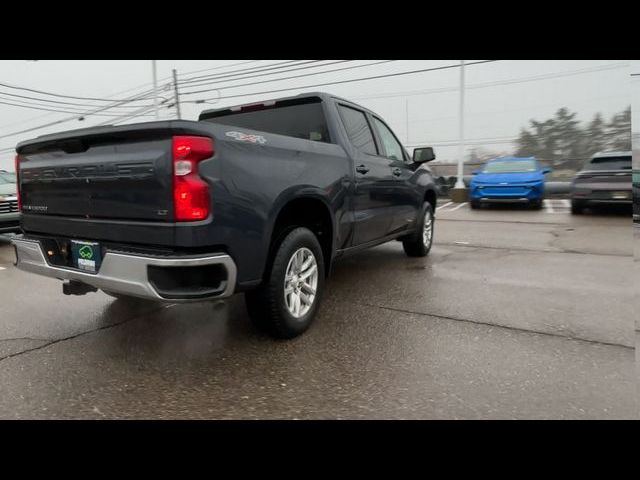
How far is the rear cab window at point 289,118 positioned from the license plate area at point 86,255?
5.72 feet

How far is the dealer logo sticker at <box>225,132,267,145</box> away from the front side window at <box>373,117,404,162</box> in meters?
2.43

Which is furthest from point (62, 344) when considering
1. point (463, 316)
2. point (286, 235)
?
point (463, 316)

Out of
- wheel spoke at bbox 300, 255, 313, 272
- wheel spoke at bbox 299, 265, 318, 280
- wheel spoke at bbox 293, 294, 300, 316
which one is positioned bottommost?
wheel spoke at bbox 293, 294, 300, 316

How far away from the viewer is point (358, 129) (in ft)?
14.5

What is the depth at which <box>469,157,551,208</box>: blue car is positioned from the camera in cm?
1209

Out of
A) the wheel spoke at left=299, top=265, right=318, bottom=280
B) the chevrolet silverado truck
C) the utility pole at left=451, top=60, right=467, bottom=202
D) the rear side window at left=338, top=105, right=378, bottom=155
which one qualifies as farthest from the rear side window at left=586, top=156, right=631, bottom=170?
the wheel spoke at left=299, top=265, right=318, bottom=280

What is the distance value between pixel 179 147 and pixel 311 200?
124 centimetres

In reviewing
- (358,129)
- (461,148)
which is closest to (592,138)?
(461,148)

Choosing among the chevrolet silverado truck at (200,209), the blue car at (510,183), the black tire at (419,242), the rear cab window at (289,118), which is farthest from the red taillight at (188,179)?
the blue car at (510,183)

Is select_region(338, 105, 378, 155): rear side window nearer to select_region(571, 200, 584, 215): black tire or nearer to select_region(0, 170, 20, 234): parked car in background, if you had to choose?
select_region(0, 170, 20, 234): parked car in background

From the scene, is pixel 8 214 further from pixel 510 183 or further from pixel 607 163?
pixel 607 163

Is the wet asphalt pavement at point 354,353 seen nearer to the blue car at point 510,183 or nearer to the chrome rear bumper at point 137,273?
the chrome rear bumper at point 137,273

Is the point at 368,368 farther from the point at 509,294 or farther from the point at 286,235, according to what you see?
the point at 509,294

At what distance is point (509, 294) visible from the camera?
439 cm
